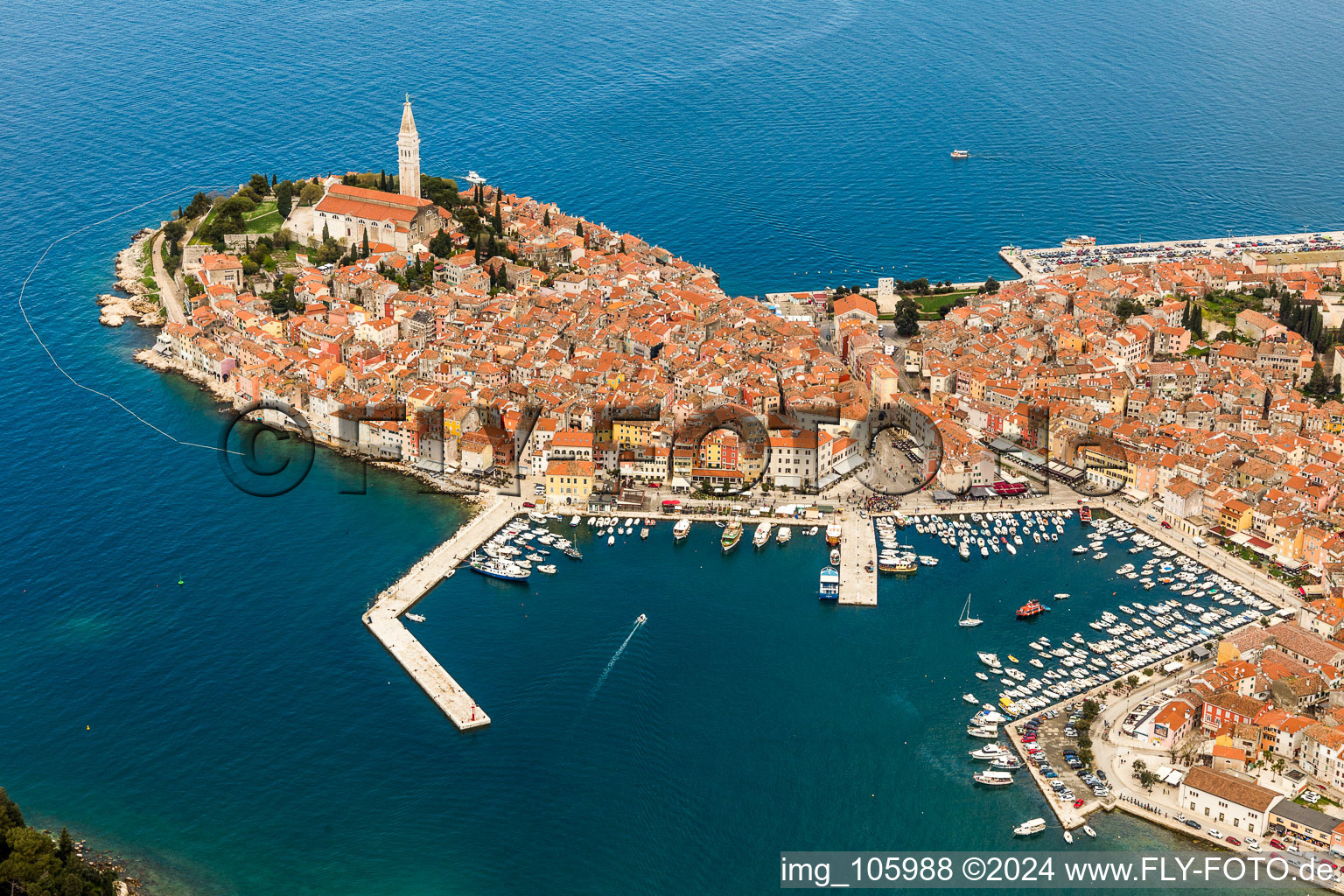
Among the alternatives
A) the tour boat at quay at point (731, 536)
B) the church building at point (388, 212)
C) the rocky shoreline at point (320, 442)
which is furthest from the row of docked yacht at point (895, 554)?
the church building at point (388, 212)

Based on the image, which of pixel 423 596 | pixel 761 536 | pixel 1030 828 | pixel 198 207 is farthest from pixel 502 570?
pixel 198 207

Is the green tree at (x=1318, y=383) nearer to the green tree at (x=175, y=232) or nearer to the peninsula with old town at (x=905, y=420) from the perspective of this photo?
the peninsula with old town at (x=905, y=420)

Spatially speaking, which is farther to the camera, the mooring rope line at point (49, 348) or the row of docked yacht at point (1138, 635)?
the mooring rope line at point (49, 348)

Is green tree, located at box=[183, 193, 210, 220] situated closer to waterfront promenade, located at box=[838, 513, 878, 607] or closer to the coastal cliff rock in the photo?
the coastal cliff rock

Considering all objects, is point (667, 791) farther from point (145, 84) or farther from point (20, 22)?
point (20, 22)

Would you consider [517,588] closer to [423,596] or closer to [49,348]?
[423,596]

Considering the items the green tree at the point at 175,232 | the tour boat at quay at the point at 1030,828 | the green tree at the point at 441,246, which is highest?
the green tree at the point at 175,232

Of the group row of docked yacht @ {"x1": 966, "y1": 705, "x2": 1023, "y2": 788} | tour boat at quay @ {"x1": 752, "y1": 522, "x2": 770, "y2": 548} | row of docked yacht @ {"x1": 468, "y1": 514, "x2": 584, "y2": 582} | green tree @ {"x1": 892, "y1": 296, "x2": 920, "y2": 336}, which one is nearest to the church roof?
green tree @ {"x1": 892, "y1": 296, "x2": 920, "y2": 336}
